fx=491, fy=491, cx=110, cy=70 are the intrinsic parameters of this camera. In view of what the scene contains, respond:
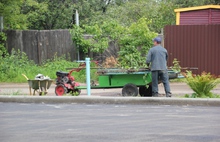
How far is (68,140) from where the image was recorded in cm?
780

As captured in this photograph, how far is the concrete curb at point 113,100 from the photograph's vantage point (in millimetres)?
11656

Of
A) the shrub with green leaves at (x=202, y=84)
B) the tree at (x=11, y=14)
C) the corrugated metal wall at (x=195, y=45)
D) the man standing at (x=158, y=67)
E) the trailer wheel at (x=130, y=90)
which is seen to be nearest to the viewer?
the shrub with green leaves at (x=202, y=84)

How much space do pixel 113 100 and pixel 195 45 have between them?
22.6ft

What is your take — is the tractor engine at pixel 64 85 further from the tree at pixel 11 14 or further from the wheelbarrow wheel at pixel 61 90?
the tree at pixel 11 14

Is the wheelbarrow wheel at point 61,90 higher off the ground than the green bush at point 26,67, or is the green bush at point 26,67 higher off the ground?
the green bush at point 26,67

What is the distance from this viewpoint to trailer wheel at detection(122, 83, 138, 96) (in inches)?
515

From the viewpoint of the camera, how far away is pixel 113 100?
11977mm

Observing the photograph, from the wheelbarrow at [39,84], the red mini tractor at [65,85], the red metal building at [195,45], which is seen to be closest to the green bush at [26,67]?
the red metal building at [195,45]

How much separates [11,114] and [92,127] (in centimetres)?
237

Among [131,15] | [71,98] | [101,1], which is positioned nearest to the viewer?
[71,98]

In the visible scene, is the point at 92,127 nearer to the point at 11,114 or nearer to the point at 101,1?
the point at 11,114

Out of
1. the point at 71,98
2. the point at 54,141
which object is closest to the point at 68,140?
the point at 54,141

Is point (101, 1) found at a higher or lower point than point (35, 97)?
higher

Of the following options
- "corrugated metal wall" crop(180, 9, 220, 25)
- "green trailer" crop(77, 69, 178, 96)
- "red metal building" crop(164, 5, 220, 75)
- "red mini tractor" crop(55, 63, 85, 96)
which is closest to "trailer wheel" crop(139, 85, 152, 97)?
"green trailer" crop(77, 69, 178, 96)
